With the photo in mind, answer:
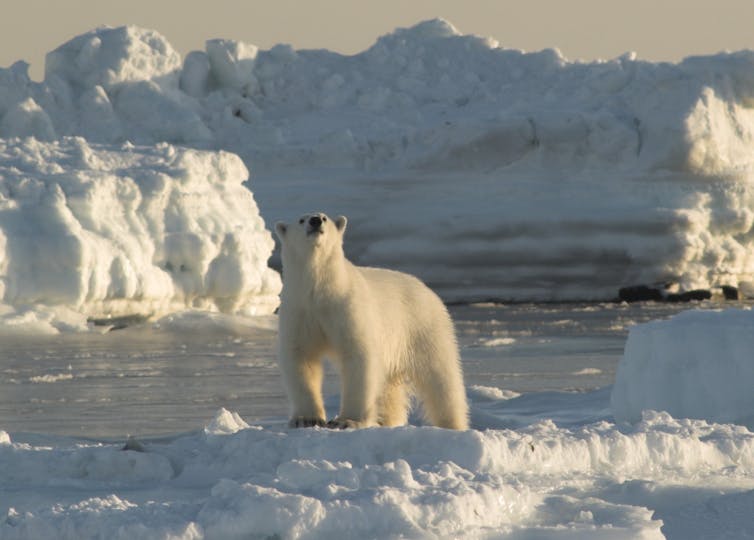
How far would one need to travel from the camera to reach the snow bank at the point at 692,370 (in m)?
7.27

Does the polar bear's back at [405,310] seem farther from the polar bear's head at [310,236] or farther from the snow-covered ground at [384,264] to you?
the snow-covered ground at [384,264]

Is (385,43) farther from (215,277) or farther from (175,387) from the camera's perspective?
(175,387)

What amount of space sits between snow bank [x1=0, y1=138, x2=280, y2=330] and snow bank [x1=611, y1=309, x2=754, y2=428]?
1231 centimetres

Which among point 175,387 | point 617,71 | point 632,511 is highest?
point 617,71

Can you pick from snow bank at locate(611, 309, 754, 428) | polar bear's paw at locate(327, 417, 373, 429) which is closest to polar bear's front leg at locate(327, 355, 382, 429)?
polar bear's paw at locate(327, 417, 373, 429)

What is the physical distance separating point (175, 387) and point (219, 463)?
7.02 metres

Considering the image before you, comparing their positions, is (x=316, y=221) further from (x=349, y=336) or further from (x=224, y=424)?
(x=224, y=424)

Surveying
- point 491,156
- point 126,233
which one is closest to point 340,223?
point 126,233

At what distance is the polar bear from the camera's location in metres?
5.33

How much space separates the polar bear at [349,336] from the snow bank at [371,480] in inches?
16.7

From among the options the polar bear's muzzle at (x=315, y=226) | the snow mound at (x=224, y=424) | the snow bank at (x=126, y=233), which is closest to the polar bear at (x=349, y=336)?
the polar bear's muzzle at (x=315, y=226)

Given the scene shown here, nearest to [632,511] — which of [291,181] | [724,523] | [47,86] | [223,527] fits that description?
[724,523]

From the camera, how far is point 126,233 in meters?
20.8

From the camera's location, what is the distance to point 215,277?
2170 centimetres
